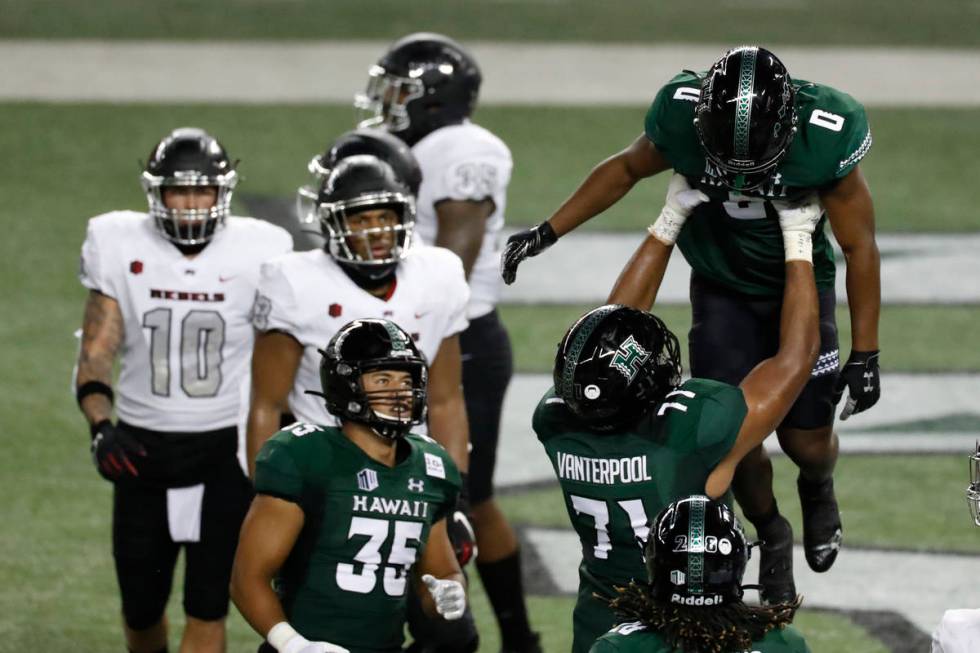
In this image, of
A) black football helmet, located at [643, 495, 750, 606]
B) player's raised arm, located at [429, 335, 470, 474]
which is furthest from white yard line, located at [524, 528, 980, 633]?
black football helmet, located at [643, 495, 750, 606]

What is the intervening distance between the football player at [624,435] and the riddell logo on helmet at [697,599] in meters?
0.66

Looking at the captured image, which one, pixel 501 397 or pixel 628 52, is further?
pixel 628 52

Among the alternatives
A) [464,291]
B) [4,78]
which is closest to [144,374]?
[464,291]

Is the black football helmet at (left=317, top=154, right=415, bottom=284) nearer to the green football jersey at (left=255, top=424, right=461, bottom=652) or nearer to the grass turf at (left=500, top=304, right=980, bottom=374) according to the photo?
the green football jersey at (left=255, top=424, right=461, bottom=652)

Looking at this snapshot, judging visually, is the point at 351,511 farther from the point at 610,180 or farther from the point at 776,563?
the point at 776,563

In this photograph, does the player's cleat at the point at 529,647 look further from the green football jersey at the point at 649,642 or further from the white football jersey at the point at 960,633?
the white football jersey at the point at 960,633

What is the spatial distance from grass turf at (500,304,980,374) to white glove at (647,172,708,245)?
447cm

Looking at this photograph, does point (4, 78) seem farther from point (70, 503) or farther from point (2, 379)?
point (70, 503)

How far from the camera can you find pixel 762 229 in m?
4.84

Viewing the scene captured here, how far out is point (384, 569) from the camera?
14.3ft

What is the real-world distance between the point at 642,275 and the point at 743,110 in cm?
70

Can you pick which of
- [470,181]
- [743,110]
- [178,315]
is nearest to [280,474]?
[743,110]

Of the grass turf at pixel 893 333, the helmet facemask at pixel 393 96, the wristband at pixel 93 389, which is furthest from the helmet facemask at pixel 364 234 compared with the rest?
the grass turf at pixel 893 333

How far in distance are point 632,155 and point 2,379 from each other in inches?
203
